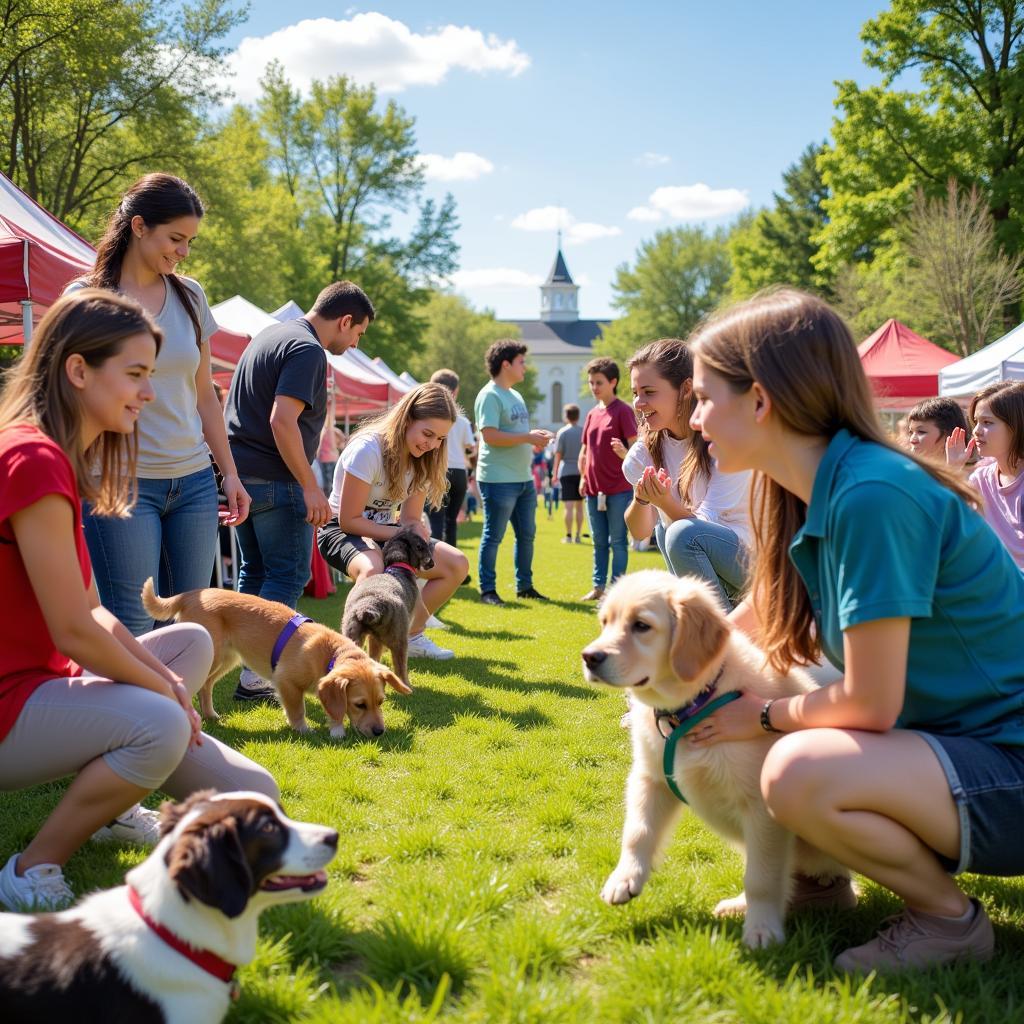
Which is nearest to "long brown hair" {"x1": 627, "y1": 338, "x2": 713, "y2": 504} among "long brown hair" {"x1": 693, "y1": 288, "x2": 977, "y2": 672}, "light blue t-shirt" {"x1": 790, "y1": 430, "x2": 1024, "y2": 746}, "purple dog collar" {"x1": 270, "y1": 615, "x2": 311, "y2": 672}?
"long brown hair" {"x1": 693, "y1": 288, "x2": 977, "y2": 672}

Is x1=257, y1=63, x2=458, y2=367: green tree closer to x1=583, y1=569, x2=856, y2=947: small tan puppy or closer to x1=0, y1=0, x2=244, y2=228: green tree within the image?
x1=0, y1=0, x2=244, y2=228: green tree

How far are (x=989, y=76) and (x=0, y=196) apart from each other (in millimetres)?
33683

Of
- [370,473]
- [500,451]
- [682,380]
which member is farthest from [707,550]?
[500,451]

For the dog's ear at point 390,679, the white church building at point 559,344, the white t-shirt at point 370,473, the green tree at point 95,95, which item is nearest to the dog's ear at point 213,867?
the dog's ear at point 390,679

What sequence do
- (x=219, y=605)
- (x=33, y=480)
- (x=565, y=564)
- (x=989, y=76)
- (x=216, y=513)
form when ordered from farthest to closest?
(x=989, y=76) → (x=565, y=564) → (x=219, y=605) → (x=216, y=513) → (x=33, y=480)

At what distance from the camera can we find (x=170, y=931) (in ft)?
6.69

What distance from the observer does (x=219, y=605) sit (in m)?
5.36

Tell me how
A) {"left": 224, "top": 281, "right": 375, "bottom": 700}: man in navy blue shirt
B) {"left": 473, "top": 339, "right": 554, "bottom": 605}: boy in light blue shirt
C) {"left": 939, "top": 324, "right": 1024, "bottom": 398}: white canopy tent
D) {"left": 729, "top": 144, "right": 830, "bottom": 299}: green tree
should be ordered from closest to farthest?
{"left": 224, "top": 281, "right": 375, "bottom": 700}: man in navy blue shirt, {"left": 473, "top": 339, "right": 554, "bottom": 605}: boy in light blue shirt, {"left": 939, "top": 324, "right": 1024, "bottom": 398}: white canopy tent, {"left": 729, "top": 144, "right": 830, "bottom": 299}: green tree

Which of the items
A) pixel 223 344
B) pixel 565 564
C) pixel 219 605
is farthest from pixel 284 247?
pixel 219 605

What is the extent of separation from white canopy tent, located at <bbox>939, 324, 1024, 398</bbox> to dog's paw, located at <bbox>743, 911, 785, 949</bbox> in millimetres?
9661

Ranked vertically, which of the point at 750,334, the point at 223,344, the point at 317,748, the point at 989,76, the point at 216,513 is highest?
the point at 989,76

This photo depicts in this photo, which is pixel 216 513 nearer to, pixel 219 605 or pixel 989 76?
pixel 219 605

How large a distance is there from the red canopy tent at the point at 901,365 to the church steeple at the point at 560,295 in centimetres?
A: 12161

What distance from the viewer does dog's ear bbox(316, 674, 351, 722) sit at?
509cm
